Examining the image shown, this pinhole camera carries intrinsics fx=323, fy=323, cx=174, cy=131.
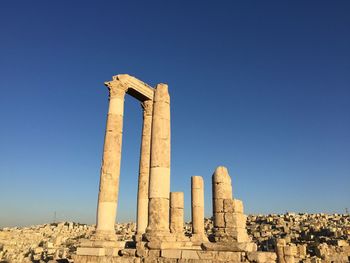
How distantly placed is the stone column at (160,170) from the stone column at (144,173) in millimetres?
3903

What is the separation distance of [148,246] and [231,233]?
3.60 meters

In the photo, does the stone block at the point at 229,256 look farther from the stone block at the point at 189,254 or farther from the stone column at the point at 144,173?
the stone column at the point at 144,173

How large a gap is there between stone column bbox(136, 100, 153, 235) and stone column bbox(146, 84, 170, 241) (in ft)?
12.8

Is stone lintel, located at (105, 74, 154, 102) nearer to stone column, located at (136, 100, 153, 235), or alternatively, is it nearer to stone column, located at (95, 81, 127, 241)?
stone column, located at (95, 81, 127, 241)

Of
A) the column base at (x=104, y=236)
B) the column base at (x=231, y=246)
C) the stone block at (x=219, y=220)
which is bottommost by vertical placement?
the column base at (x=231, y=246)

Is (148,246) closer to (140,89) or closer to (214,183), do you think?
(214,183)

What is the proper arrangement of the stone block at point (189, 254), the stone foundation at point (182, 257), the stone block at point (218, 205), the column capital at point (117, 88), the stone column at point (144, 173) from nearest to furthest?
the stone foundation at point (182, 257) < the stone block at point (189, 254) < the stone block at point (218, 205) < the column capital at point (117, 88) < the stone column at point (144, 173)

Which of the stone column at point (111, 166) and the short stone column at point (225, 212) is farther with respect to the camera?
the stone column at point (111, 166)

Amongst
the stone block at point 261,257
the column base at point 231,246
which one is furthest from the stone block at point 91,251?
the stone block at point 261,257

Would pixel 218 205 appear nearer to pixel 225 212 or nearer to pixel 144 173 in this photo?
pixel 225 212

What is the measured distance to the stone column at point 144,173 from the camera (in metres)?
19.3

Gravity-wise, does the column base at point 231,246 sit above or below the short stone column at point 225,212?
below

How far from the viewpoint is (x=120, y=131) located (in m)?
18.3

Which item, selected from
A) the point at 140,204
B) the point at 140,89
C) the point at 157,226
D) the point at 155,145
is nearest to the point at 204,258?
the point at 157,226
